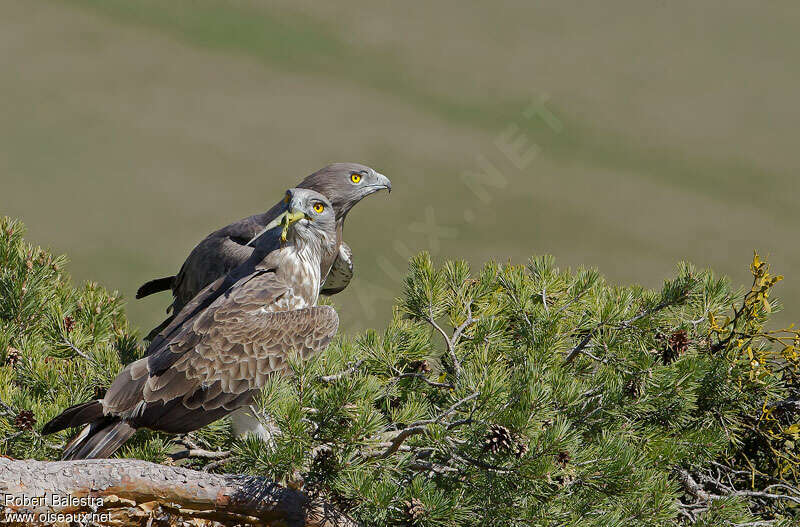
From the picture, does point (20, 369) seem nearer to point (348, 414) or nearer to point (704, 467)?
point (348, 414)

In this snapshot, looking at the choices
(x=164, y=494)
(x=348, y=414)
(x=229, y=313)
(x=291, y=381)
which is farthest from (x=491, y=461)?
(x=229, y=313)

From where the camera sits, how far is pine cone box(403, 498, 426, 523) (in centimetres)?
190

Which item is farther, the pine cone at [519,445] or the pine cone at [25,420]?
the pine cone at [25,420]

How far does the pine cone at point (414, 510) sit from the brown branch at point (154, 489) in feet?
0.84

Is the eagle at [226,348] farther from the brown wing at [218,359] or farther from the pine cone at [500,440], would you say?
the pine cone at [500,440]

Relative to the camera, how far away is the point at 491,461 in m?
1.94

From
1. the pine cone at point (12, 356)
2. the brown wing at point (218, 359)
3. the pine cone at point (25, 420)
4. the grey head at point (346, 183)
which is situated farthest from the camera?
the grey head at point (346, 183)

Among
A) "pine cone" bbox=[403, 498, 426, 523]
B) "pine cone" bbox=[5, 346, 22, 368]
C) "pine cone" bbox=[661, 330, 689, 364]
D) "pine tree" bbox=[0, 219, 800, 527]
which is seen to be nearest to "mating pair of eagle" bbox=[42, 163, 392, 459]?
"pine tree" bbox=[0, 219, 800, 527]

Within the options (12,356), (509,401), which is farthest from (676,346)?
(12,356)

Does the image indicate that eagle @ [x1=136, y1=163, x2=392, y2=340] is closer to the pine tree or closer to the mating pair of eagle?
the mating pair of eagle

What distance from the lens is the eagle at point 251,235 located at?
334 cm

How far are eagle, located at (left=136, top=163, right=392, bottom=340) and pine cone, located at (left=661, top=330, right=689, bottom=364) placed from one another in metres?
1.43

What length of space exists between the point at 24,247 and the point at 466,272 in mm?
2018

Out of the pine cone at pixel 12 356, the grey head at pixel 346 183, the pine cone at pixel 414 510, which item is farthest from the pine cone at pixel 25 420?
the grey head at pixel 346 183
